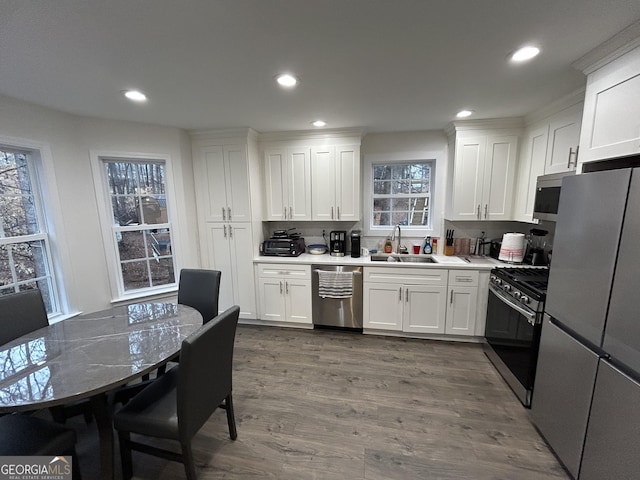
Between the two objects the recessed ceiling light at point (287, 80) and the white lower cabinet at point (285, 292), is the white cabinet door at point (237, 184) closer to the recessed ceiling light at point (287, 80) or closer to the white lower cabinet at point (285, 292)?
the white lower cabinet at point (285, 292)

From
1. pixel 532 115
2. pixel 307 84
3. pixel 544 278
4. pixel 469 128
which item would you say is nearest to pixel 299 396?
pixel 544 278

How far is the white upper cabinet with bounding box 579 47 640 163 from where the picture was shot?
4.55ft

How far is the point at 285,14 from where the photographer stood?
1.17m

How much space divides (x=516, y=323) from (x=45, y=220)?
13.8 feet

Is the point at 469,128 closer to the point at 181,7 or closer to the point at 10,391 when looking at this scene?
the point at 181,7

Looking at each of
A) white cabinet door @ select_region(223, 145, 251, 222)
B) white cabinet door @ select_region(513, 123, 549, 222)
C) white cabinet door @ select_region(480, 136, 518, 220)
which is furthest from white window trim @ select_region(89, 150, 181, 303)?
white cabinet door @ select_region(513, 123, 549, 222)

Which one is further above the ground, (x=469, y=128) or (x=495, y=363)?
(x=469, y=128)

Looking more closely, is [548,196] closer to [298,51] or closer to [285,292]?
[298,51]

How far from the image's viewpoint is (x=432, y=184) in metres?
3.41

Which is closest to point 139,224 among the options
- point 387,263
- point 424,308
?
point 387,263

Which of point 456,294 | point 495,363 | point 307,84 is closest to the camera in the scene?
point 307,84

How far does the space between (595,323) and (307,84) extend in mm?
2215

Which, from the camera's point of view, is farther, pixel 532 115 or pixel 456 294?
pixel 456 294

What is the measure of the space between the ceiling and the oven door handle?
166cm
